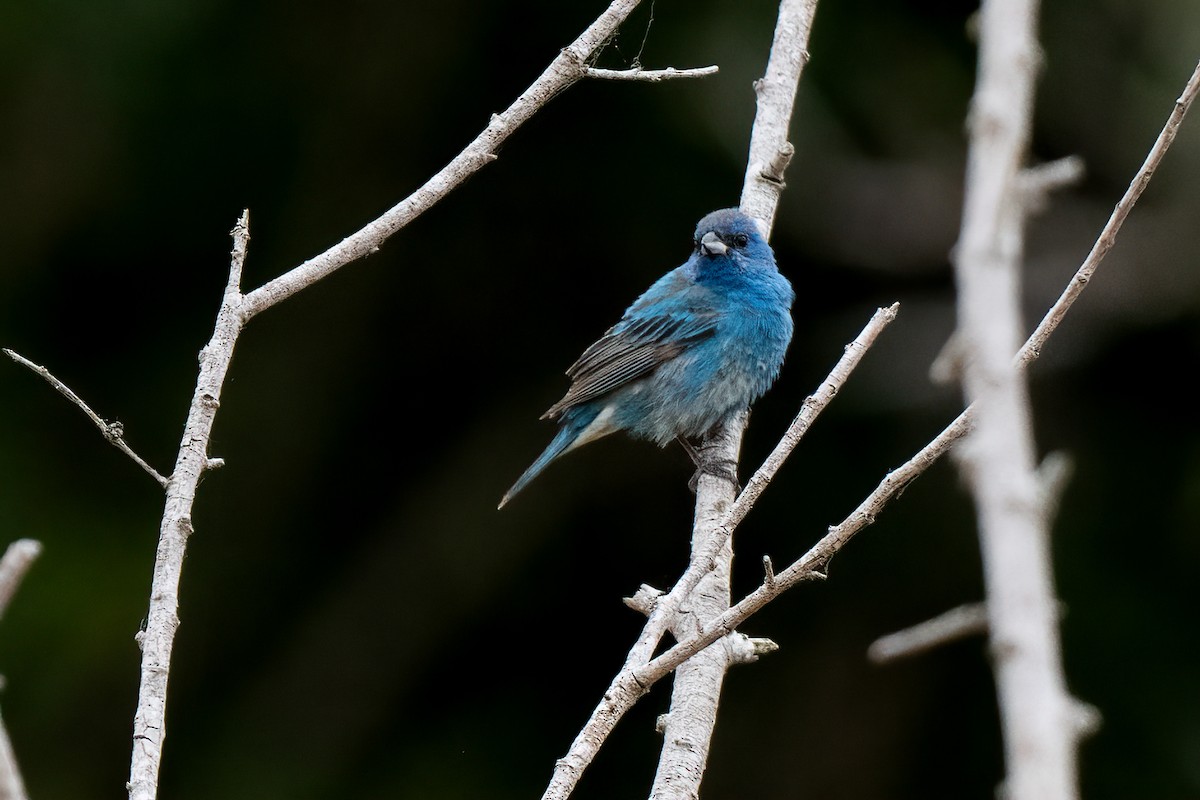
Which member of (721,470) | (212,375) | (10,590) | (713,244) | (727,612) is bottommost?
(10,590)

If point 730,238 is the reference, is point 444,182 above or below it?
below

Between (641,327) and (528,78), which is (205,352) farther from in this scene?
(528,78)

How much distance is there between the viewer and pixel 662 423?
543cm

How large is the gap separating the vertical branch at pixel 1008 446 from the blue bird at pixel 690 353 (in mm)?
4060

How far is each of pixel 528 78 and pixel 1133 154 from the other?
283 centimetres

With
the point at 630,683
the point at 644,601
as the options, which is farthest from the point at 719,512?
the point at 630,683

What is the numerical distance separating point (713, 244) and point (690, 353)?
493 mm

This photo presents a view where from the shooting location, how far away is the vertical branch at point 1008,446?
3.19 feet

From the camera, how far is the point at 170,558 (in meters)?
2.23

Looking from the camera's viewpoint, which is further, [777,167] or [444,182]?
[777,167]

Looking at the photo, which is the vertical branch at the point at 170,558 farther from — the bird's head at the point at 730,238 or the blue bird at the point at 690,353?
the blue bird at the point at 690,353

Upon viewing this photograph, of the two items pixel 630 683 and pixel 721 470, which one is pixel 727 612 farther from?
pixel 721 470

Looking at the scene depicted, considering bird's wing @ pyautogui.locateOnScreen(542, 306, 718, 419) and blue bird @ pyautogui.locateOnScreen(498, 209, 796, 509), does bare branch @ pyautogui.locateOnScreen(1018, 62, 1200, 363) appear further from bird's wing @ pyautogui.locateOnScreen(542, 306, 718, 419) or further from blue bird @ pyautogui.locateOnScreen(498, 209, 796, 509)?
bird's wing @ pyautogui.locateOnScreen(542, 306, 718, 419)

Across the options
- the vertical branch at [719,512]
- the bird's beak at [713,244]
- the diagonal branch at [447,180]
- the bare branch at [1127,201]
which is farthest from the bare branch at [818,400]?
the bird's beak at [713,244]
